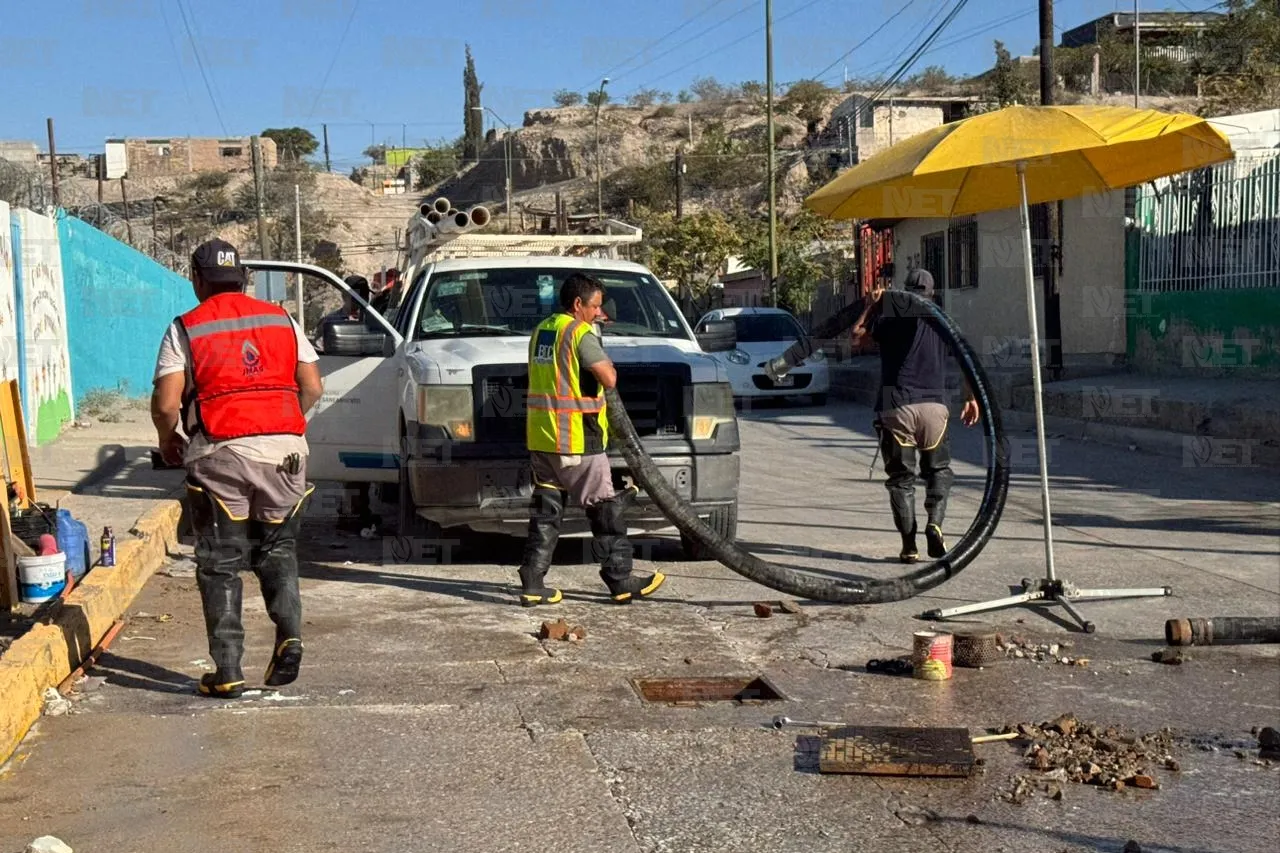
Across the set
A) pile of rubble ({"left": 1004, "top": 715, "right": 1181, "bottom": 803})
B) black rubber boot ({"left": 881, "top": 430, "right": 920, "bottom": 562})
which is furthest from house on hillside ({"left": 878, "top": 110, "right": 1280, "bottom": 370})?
pile of rubble ({"left": 1004, "top": 715, "right": 1181, "bottom": 803})

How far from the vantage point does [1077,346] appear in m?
23.1

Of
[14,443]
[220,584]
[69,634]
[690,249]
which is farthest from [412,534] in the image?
[690,249]

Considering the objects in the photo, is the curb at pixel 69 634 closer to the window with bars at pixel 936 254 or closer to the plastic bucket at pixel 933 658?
the plastic bucket at pixel 933 658

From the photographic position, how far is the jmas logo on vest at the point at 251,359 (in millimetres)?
5656

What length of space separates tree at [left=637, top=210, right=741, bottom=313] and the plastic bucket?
40994mm

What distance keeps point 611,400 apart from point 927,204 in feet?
10.3

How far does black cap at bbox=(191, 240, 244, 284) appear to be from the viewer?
569 cm

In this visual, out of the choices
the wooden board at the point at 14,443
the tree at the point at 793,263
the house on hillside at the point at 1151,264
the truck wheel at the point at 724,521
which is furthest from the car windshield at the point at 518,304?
the tree at the point at 793,263

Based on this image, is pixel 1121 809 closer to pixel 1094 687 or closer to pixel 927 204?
pixel 1094 687

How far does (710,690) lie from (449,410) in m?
2.87

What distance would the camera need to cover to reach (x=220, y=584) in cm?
569

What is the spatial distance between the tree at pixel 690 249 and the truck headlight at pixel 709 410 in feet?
126

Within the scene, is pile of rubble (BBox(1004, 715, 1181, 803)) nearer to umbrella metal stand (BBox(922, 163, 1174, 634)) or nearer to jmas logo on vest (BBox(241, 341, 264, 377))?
umbrella metal stand (BBox(922, 163, 1174, 634))

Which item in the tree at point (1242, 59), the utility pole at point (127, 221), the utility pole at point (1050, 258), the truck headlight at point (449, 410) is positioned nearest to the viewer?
the truck headlight at point (449, 410)
